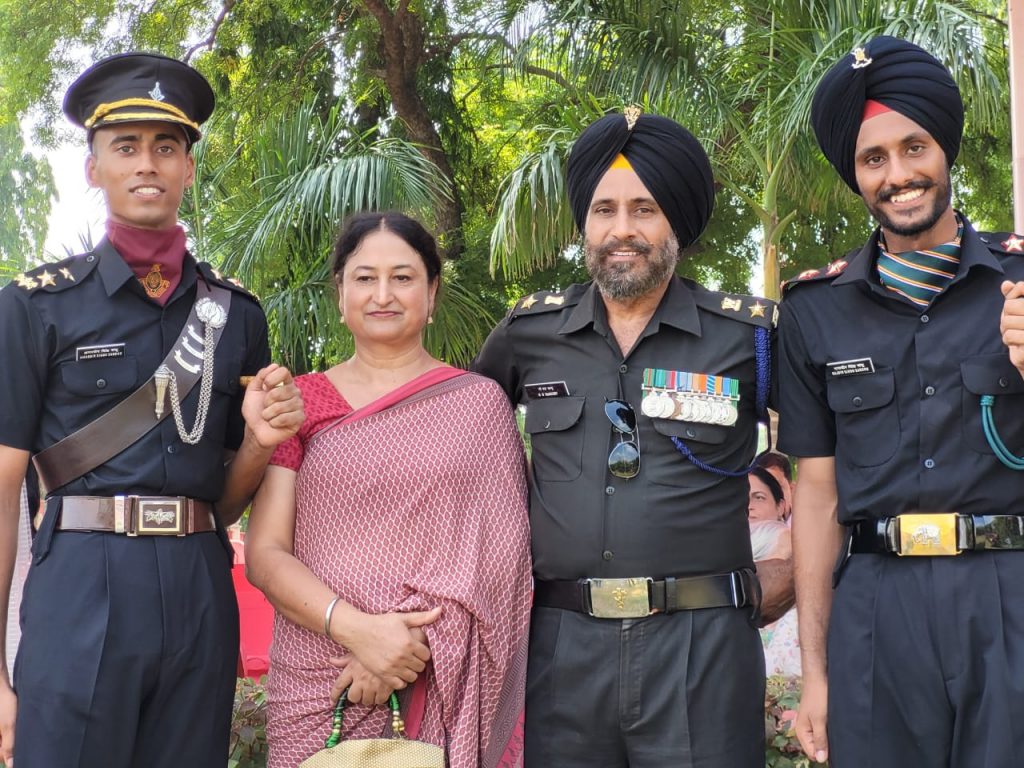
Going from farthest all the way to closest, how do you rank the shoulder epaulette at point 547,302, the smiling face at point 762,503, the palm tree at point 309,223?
the palm tree at point 309,223 < the smiling face at point 762,503 < the shoulder epaulette at point 547,302

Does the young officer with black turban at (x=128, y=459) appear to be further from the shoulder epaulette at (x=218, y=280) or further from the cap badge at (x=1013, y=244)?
the cap badge at (x=1013, y=244)

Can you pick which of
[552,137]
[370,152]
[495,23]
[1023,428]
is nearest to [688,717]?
[1023,428]

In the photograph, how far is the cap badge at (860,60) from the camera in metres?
2.90

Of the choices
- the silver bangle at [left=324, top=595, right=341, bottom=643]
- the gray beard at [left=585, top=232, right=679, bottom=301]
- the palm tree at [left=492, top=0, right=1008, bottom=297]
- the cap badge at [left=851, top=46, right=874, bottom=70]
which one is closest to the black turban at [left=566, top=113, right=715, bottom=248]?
the gray beard at [left=585, top=232, right=679, bottom=301]

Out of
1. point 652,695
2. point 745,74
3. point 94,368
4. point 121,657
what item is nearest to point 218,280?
point 94,368

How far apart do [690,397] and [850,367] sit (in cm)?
42

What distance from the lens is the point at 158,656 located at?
8.98 ft

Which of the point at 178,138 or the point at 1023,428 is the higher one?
the point at 178,138

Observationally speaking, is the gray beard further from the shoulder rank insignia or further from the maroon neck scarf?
the maroon neck scarf

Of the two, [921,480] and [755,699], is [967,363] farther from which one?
[755,699]

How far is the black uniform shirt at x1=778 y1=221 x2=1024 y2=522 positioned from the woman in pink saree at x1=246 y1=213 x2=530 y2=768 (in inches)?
32.2

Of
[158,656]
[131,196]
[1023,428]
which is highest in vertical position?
[131,196]

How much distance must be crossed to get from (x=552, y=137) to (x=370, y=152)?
5.25 feet

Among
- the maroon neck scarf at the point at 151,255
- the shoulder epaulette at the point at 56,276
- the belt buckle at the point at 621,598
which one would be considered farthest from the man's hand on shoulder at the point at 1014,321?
the shoulder epaulette at the point at 56,276
